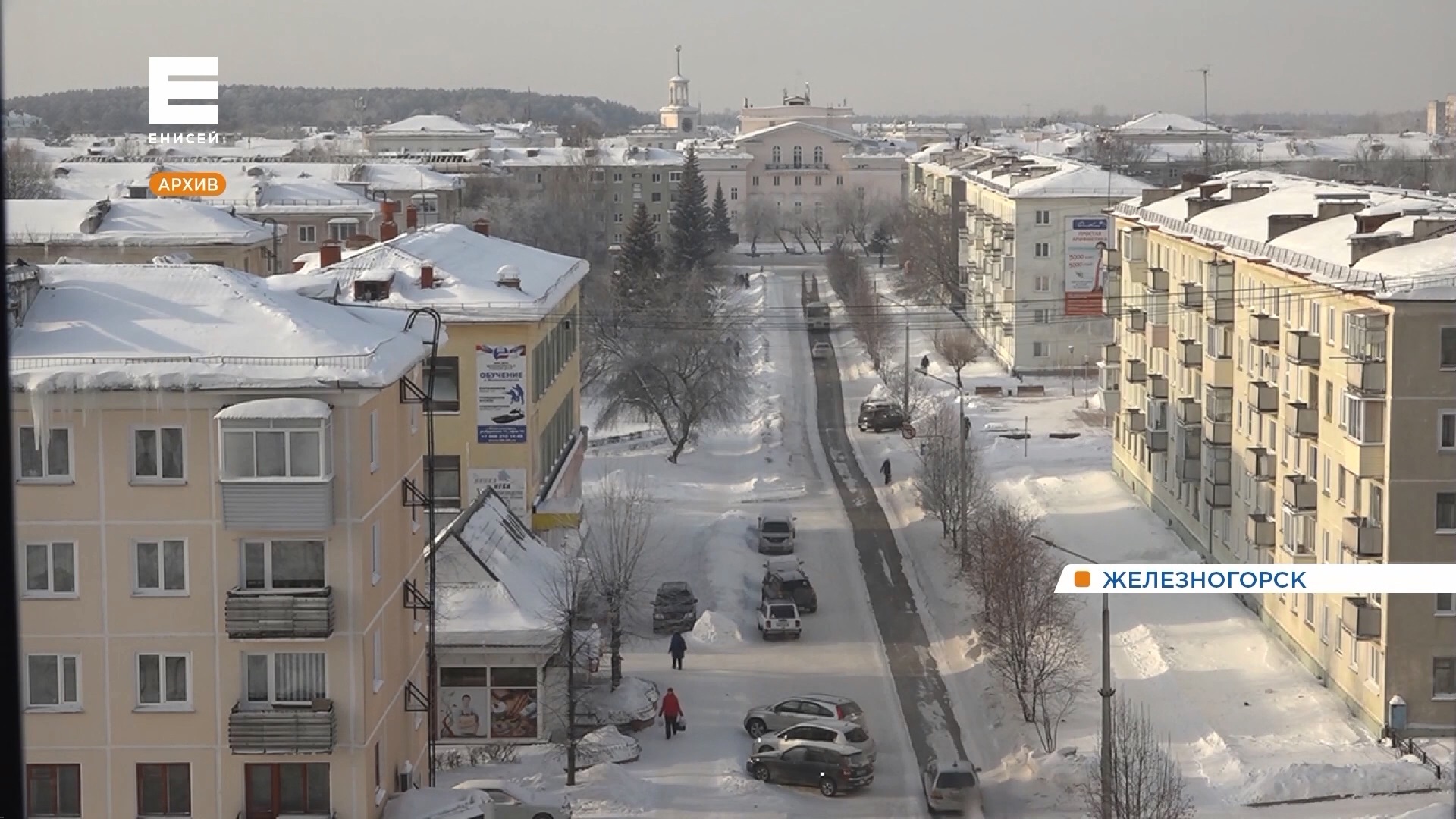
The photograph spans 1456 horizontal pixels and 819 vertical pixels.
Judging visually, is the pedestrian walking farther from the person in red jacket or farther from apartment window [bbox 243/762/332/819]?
apartment window [bbox 243/762/332/819]

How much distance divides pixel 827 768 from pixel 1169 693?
10.3 feet

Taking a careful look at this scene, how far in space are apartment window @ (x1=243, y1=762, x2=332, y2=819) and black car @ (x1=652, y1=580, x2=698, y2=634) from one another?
21.0 ft

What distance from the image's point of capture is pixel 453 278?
15.4 m

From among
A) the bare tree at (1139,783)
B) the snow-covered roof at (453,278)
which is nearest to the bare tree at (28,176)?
the snow-covered roof at (453,278)

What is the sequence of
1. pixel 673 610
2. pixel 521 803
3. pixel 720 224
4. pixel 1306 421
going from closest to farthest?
1. pixel 521 803
2. pixel 1306 421
3. pixel 673 610
4. pixel 720 224

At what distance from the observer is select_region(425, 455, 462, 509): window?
15.0 meters

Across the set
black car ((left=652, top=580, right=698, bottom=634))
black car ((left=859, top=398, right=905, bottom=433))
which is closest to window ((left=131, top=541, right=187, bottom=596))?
black car ((left=652, top=580, right=698, bottom=634))

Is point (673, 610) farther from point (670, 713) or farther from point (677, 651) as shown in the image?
point (670, 713)

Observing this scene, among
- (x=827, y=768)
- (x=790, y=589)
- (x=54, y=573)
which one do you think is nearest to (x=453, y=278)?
(x=790, y=589)

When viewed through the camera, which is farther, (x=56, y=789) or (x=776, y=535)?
(x=776, y=535)

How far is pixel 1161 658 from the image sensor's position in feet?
44.8

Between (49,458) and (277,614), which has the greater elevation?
(49,458)

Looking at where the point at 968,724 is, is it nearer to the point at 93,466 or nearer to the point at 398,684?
the point at 398,684

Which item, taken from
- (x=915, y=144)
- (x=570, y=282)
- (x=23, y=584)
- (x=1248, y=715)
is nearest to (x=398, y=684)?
(x=23, y=584)
